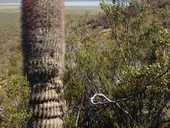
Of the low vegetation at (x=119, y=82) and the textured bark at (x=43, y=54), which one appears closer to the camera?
the textured bark at (x=43, y=54)

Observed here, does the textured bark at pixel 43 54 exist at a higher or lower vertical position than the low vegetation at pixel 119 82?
higher

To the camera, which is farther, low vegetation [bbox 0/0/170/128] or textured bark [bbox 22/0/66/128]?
low vegetation [bbox 0/0/170/128]

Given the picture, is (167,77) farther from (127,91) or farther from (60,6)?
(60,6)

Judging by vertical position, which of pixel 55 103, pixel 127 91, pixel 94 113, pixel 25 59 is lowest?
pixel 94 113

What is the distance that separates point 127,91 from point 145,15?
11.1 ft

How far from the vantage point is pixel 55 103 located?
19.9 ft

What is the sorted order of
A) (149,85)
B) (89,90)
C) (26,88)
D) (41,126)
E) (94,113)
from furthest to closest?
(89,90) < (94,113) < (149,85) < (26,88) < (41,126)

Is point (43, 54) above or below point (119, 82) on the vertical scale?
above

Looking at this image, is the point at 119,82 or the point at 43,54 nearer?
the point at 43,54

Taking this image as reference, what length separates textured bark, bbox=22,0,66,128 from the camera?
19.4ft

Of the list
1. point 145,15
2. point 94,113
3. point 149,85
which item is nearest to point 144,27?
point 145,15

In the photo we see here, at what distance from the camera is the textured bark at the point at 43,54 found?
5.92 metres

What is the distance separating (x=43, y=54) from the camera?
6023 mm

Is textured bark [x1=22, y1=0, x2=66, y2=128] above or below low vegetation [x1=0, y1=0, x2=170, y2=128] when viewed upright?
above
